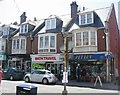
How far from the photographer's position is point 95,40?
2595 centimetres

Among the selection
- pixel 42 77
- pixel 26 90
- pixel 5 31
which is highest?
pixel 5 31

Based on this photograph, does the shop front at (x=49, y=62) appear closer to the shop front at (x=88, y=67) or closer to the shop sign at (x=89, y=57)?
the shop front at (x=88, y=67)

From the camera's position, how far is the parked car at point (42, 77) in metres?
21.8

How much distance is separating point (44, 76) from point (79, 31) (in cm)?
749

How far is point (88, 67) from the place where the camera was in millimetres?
26844

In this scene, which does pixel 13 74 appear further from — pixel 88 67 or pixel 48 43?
pixel 88 67

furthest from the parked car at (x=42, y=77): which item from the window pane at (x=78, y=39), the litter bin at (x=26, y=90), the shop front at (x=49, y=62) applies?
the litter bin at (x=26, y=90)

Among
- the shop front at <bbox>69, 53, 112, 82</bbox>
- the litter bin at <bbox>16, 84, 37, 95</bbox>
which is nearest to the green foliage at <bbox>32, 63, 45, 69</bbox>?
the shop front at <bbox>69, 53, 112, 82</bbox>

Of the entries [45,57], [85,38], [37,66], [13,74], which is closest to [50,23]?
[45,57]

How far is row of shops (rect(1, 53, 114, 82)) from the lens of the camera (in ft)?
83.3

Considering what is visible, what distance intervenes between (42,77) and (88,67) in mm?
6761

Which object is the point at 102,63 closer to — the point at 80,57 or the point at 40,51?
the point at 80,57

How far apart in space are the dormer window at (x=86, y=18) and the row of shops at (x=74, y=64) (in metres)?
4.16

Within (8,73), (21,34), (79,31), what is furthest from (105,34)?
(21,34)
